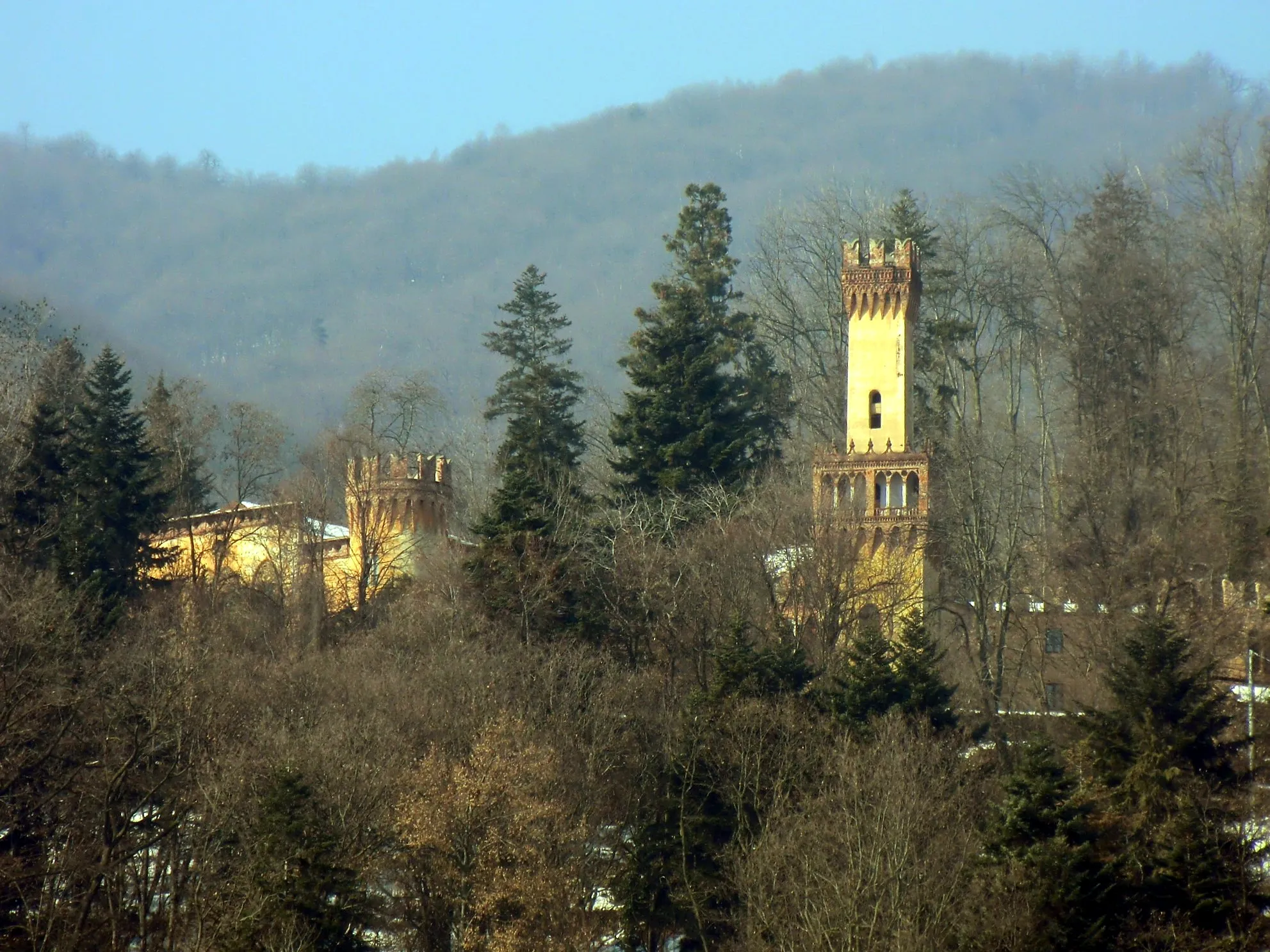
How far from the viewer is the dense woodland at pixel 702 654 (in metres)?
26.9

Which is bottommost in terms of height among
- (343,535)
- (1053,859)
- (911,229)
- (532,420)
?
(1053,859)

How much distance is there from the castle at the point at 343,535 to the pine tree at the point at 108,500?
2.31 m

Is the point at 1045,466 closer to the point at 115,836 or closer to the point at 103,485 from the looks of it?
the point at 103,485

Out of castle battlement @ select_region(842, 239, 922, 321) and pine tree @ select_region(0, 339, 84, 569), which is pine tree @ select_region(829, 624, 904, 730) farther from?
castle battlement @ select_region(842, 239, 922, 321)

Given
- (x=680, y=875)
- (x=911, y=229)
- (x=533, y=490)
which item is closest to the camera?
(x=680, y=875)

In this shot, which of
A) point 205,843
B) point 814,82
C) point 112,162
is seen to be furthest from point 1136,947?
point 814,82

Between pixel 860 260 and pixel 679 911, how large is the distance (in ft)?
87.0

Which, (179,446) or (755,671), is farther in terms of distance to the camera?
(179,446)

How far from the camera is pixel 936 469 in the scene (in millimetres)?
52938

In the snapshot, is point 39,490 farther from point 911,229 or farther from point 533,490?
point 911,229

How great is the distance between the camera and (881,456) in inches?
1921

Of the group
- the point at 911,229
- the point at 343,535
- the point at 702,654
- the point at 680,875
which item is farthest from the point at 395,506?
the point at 680,875

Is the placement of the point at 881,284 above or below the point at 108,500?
above

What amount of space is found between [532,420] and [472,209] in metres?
90.8
